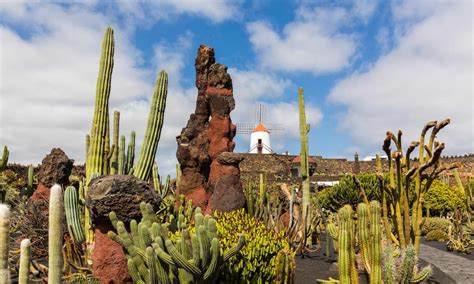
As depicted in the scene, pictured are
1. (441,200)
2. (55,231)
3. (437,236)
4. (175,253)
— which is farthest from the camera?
(441,200)

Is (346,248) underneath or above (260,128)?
underneath

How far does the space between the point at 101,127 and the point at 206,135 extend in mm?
4101

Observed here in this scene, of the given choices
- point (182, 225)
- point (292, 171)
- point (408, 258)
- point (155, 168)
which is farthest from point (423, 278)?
point (292, 171)

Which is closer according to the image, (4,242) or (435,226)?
(4,242)

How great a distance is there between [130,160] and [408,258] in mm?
5209

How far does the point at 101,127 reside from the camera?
24.5 ft

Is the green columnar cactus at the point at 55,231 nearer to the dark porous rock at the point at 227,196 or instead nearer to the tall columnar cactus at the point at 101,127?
the tall columnar cactus at the point at 101,127

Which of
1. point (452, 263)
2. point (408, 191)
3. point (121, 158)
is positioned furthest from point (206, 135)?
point (452, 263)

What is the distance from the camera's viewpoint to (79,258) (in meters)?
6.84

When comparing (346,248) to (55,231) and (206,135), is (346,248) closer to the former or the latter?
(55,231)

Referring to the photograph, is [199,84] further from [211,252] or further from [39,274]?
[211,252]

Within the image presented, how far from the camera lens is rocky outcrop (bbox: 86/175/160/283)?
5004 mm

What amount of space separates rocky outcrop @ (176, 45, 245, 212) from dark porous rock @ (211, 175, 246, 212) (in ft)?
2.56

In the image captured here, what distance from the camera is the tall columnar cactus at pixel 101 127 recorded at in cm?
736
